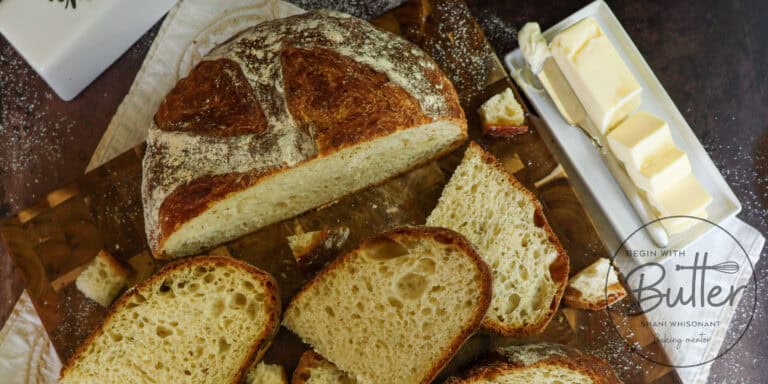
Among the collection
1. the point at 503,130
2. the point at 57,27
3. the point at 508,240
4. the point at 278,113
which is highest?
the point at 57,27

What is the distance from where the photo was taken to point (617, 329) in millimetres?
3047

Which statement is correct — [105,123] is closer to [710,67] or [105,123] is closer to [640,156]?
[640,156]

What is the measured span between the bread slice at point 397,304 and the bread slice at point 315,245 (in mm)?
145

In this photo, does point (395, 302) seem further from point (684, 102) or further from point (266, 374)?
point (684, 102)

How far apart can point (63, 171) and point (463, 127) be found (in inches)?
77.8

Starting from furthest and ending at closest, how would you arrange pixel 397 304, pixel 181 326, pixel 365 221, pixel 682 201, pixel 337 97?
pixel 365 221 < pixel 682 201 < pixel 181 326 < pixel 397 304 < pixel 337 97

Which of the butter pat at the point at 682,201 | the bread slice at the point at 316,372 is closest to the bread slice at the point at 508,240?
the butter pat at the point at 682,201

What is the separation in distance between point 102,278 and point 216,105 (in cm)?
96

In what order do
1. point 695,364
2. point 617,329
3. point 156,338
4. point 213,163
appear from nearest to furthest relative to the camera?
point 213,163
point 156,338
point 617,329
point 695,364

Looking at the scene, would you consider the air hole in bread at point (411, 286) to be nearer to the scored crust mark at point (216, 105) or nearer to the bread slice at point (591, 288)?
the bread slice at point (591, 288)

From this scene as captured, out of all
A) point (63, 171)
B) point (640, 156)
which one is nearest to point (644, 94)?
point (640, 156)

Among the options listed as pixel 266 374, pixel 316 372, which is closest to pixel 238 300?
pixel 266 374

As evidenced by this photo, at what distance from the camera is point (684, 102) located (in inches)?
131

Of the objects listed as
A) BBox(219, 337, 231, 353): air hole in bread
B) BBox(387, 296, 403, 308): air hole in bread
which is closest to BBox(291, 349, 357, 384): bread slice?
BBox(219, 337, 231, 353): air hole in bread
